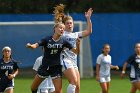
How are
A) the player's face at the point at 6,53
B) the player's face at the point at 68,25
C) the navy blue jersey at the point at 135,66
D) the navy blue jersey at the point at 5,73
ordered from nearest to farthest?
the player's face at the point at 68,25 < the player's face at the point at 6,53 < the navy blue jersey at the point at 5,73 < the navy blue jersey at the point at 135,66

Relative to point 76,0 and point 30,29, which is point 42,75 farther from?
point 76,0

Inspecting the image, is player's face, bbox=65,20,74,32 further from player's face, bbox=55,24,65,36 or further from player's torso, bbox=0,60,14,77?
player's torso, bbox=0,60,14,77

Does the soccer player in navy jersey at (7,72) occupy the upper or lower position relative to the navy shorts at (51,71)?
lower

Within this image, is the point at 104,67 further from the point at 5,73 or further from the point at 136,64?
the point at 5,73

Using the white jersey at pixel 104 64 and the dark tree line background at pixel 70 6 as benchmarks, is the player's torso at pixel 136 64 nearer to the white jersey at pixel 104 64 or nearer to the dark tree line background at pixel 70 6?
the white jersey at pixel 104 64

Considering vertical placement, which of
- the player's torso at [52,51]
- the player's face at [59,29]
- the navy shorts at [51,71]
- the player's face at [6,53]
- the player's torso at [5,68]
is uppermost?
the player's face at [59,29]

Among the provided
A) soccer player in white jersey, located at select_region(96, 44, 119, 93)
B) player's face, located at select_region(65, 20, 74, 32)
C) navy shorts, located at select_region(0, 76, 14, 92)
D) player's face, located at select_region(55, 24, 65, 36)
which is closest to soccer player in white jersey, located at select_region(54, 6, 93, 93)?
player's face, located at select_region(65, 20, 74, 32)

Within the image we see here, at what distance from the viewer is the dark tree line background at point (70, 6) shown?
112 feet

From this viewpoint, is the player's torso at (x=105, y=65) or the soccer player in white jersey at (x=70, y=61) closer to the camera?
the soccer player in white jersey at (x=70, y=61)

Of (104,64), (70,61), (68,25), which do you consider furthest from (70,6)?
(70,61)

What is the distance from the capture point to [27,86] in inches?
852

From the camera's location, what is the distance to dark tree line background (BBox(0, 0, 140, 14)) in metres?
34.2

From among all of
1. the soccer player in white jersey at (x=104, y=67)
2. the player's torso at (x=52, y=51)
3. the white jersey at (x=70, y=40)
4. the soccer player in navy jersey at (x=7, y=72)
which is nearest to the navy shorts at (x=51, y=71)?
the player's torso at (x=52, y=51)

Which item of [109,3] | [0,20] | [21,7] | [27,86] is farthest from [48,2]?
[27,86]
